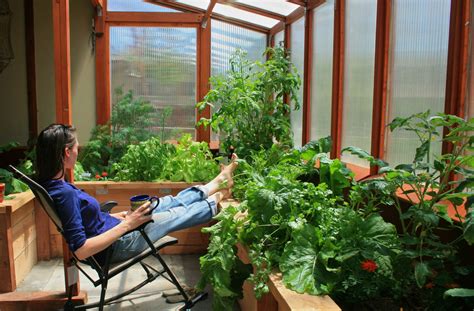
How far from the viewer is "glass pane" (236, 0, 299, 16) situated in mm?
4803

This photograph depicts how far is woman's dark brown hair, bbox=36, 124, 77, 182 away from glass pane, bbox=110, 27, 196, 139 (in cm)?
343

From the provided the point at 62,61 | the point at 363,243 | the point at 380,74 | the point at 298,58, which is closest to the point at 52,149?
the point at 62,61

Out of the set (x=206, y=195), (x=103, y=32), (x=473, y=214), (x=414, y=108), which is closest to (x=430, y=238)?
(x=473, y=214)

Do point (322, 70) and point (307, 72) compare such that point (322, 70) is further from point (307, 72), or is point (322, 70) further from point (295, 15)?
point (295, 15)

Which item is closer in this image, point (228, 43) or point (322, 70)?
point (322, 70)

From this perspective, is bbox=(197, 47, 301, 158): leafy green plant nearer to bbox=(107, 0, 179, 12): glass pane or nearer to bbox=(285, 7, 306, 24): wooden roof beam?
bbox=(285, 7, 306, 24): wooden roof beam

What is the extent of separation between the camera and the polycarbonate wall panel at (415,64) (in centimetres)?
233

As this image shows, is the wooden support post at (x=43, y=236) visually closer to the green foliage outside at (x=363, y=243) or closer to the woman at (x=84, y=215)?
the woman at (x=84, y=215)

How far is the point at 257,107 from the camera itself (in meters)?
3.95

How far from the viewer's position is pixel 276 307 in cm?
213

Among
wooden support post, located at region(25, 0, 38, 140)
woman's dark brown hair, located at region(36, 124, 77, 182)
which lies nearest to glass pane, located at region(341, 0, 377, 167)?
woman's dark brown hair, located at region(36, 124, 77, 182)

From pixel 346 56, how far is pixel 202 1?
273 cm

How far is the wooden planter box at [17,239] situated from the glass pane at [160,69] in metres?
2.51

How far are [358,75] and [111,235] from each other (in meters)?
2.08
